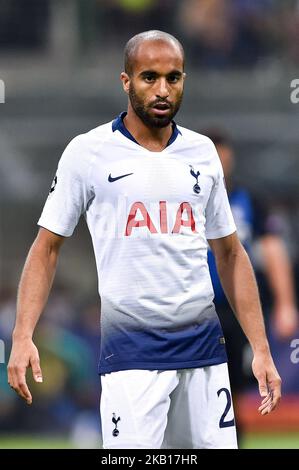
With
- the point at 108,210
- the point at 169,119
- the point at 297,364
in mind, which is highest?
the point at 169,119

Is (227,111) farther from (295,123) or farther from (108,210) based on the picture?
(108,210)

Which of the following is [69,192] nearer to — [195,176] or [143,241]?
[143,241]

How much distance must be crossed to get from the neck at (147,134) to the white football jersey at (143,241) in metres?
0.03

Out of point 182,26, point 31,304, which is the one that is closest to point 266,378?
point 31,304

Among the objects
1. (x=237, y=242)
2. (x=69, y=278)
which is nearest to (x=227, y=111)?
(x=69, y=278)

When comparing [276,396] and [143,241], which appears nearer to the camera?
[143,241]

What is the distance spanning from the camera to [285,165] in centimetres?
1430

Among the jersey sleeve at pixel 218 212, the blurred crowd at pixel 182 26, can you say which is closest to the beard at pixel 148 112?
the jersey sleeve at pixel 218 212

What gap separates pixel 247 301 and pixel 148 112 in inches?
35.0

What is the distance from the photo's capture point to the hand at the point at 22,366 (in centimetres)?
495

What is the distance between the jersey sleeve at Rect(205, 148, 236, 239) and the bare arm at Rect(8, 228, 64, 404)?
0.63 m

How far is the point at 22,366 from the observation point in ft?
16.3

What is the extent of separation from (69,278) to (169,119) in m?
8.84

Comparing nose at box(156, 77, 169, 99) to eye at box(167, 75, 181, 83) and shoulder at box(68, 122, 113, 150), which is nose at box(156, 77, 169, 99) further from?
shoulder at box(68, 122, 113, 150)
